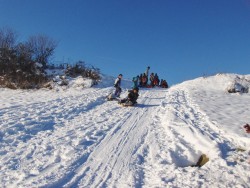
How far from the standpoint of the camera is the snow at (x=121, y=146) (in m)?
6.41

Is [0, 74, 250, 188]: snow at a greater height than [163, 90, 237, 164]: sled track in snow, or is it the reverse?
[163, 90, 237, 164]: sled track in snow

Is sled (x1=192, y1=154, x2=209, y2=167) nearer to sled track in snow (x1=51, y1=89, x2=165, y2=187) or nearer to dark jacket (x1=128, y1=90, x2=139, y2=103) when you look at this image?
sled track in snow (x1=51, y1=89, x2=165, y2=187)

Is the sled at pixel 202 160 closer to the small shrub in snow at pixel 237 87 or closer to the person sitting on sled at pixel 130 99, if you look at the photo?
the person sitting on sled at pixel 130 99

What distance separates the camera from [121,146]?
8836 mm

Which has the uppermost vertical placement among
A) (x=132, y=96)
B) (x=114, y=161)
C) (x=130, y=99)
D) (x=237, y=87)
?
(x=237, y=87)

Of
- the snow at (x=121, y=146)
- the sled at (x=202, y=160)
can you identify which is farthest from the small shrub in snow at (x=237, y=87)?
the sled at (x=202, y=160)

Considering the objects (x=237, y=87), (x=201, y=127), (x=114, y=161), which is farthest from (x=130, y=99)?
(x=237, y=87)

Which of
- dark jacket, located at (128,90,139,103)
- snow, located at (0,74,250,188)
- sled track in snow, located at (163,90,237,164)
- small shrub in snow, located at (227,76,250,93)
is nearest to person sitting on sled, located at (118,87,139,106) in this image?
dark jacket, located at (128,90,139,103)

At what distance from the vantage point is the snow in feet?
21.0

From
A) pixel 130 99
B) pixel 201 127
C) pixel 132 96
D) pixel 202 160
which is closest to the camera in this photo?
pixel 202 160

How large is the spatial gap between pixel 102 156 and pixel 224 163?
289 centimetres

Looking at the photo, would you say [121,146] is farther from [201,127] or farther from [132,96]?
[132,96]

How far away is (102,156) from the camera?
25.9 feet

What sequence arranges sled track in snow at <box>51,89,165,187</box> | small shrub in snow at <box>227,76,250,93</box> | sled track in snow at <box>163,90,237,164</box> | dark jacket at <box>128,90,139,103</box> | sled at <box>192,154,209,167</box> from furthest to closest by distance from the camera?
small shrub in snow at <box>227,76,250,93</box> < dark jacket at <box>128,90,139,103</box> < sled track in snow at <box>163,90,237,164</box> < sled at <box>192,154,209,167</box> < sled track in snow at <box>51,89,165,187</box>
